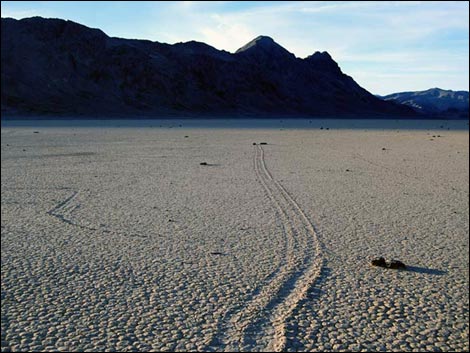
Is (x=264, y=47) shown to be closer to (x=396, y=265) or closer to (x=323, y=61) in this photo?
(x=323, y=61)

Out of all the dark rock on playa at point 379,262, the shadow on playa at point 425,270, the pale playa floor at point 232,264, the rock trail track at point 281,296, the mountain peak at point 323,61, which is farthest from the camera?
the mountain peak at point 323,61

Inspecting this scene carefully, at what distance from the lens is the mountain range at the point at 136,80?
7044 centimetres

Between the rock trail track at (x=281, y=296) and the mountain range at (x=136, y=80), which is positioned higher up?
the mountain range at (x=136, y=80)

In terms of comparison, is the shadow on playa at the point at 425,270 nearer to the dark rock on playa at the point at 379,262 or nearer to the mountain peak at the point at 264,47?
the dark rock on playa at the point at 379,262

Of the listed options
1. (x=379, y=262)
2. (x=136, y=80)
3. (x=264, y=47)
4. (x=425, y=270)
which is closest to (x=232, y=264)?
(x=379, y=262)

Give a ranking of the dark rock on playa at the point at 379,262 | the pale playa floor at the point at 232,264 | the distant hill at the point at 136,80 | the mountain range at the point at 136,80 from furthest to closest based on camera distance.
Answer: the distant hill at the point at 136,80 → the mountain range at the point at 136,80 → the dark rock on playa at the point at 379,262 → the pale playa floor at the point at 232,264

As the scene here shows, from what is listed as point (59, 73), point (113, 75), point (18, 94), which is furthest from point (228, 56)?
point (18, 94)

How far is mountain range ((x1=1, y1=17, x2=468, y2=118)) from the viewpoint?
70.4 metres

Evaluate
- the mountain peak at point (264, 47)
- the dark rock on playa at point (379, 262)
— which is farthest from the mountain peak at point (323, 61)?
the dark rock on playa at point (379, 262)

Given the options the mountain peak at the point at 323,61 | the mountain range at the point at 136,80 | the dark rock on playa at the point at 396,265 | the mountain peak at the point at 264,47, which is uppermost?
the mountain peak at the point at 264,47

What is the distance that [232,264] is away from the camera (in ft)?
17.2

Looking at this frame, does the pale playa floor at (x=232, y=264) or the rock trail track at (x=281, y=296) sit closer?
the rock trail track at (x=281, y=296)

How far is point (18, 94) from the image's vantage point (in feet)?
→ 223

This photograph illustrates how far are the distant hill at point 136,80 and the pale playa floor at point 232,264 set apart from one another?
58.8 m
